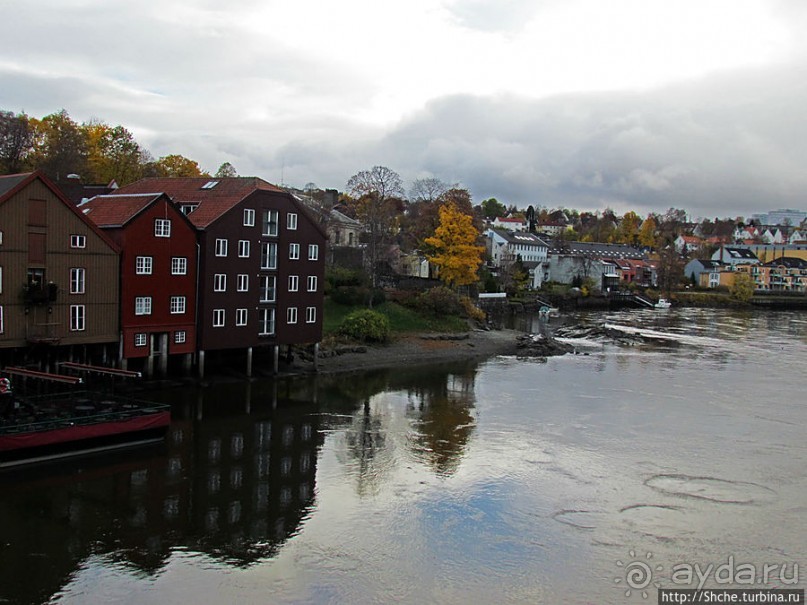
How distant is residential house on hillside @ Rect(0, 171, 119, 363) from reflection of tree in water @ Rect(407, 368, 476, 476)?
1613 centimetres

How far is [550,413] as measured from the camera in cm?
3866

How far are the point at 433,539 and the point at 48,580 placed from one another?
10.5 m

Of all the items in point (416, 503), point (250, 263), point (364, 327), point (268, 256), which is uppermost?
point (268, 256)

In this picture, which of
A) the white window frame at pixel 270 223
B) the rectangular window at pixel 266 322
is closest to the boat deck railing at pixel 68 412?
the rectangular window at pixel 266 322

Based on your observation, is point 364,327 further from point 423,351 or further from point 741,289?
point 741,289

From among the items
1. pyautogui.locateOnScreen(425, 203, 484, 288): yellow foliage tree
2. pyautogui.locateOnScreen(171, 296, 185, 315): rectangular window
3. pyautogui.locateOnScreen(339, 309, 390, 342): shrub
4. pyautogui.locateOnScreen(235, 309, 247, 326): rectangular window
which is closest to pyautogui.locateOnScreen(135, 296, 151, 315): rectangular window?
pyautogui.locateOnScreen(171, 296, 185, 315): rectangular window

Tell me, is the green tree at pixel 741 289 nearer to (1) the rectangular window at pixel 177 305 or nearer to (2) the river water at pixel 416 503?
(2) the river water at pixel 416 503

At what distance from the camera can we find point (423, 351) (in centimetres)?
5722

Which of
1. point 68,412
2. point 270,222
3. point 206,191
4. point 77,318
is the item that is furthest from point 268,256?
point 68,412

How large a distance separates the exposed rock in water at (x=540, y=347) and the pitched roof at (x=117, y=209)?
33.3 meters

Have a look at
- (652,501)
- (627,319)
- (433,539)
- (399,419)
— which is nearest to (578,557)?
(433,539)

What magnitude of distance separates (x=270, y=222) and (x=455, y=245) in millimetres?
35368

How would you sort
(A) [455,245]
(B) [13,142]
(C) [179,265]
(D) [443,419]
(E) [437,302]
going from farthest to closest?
(A) [455,245]
(B) [13,142]
(E) [437,302]
(C) [179,265]
(D) [443,419]

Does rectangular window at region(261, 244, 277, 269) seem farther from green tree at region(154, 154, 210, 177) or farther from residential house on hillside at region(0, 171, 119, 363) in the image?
green tree at region(154, 154, 210, 177)
